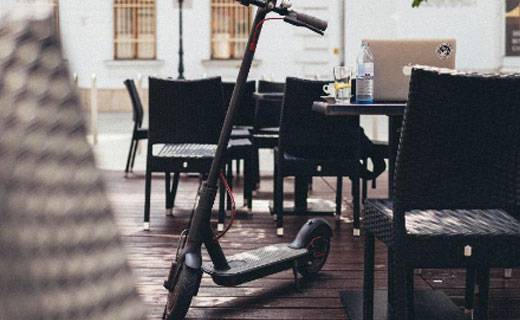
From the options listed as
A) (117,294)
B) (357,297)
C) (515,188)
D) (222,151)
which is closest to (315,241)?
(357,297)

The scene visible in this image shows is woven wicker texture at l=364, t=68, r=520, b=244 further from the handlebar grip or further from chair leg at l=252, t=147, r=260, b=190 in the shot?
chair leg at l=252, t=147, r=260, b=190

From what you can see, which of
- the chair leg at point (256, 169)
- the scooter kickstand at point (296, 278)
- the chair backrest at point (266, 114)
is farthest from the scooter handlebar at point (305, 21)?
the chair backrest at point (266, 114)

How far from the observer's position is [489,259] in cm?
212

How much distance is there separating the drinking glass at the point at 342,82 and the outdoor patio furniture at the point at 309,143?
729 millimetres

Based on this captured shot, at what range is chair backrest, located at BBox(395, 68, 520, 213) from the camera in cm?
209

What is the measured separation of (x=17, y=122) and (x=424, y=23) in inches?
656

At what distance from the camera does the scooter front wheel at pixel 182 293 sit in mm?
2725

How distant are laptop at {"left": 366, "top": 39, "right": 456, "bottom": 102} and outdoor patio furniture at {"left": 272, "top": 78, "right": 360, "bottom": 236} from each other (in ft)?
4.33

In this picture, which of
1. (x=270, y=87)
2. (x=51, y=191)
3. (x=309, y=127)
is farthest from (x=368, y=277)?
(x=270, y=87)

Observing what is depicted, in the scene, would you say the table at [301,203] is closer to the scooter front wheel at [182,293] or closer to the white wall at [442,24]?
the scooter front wheel at [182,293]

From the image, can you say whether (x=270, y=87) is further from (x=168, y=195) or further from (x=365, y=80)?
(x=365, y=80)

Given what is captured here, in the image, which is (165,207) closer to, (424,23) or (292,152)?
(292,152)

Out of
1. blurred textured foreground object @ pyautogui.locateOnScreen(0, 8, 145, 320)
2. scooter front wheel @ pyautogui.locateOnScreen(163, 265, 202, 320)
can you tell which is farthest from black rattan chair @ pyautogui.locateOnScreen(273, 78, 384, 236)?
blurred textured foreground object @ pyautogui.locateOnScreen(0, 8, 145, 320)

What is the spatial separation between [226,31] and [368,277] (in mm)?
16129
